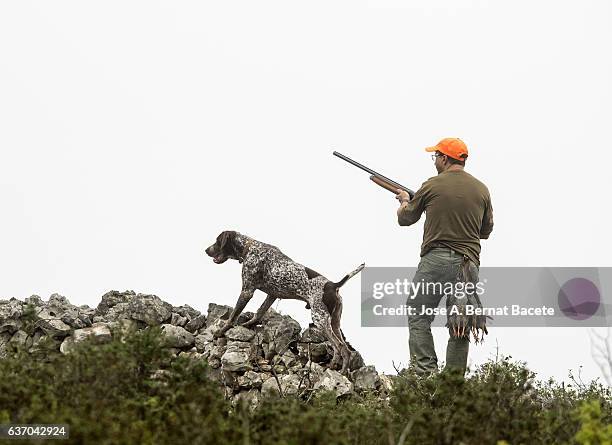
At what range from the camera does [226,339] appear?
14492 millimetres

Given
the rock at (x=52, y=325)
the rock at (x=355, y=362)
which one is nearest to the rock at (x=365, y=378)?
the rock at (x=355, y=362)

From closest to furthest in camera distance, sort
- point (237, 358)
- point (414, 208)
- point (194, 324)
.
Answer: point (414, 208)
point (237, 358)
point (194, 324)

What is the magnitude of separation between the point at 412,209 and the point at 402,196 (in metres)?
0.91

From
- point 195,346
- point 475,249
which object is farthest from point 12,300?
point 475,249

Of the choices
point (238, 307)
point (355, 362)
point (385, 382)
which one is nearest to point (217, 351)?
point (238, 307)

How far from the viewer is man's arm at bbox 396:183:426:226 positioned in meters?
13.3

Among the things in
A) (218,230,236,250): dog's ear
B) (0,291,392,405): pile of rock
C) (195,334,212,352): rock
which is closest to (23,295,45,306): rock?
(0,291,392,405): pile of rock

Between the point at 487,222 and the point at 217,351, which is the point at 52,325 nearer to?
the point at 217,351

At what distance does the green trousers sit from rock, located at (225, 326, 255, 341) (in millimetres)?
2812

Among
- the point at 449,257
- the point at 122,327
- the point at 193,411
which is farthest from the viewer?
the point at 449,257

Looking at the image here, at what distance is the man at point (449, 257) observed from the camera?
42.5 ft


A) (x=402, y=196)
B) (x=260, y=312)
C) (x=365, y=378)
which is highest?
(x=402, y=196)

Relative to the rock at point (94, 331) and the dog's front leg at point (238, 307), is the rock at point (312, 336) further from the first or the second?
the rock at point (94, 331)

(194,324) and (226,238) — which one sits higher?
(226,238)
